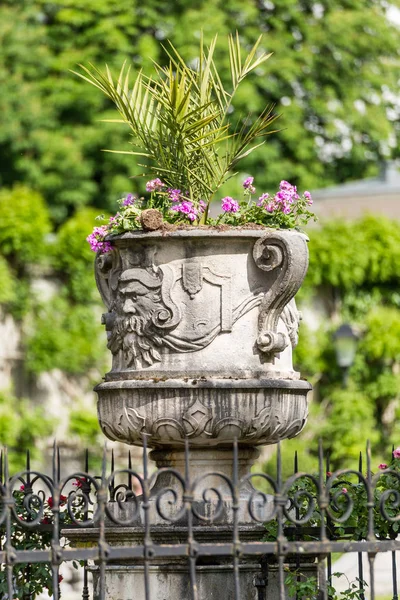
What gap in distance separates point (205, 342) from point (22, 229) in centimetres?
1293

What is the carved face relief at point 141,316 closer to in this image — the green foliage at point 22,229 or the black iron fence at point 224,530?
the black iron fence at point 224,530

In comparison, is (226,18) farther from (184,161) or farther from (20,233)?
(184,161)

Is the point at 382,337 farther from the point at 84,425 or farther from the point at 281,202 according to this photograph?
the point at 281,202

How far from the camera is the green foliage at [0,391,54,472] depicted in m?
18.4

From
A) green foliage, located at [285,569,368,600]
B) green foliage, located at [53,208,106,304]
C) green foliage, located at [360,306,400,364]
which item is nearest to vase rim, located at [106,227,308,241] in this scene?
green foliage, located at [285,569,368,600]

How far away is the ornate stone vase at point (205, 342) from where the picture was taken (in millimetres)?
6281

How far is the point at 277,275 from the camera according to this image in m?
6.43

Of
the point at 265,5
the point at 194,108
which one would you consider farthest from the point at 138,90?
the point at 265,5

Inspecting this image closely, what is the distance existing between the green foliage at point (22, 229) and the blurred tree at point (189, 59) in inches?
134

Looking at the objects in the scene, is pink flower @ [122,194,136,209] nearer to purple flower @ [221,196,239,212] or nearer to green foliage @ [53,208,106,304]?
purple flower @ [221,196,239,212]

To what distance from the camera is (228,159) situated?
679 centimetres

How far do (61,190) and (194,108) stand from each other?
54.3ft

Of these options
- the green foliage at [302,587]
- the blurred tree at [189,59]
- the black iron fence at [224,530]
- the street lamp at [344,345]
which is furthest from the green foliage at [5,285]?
the green foliage at [302,587]

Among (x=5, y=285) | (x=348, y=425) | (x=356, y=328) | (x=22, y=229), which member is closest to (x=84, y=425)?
(x=5, y=285)
